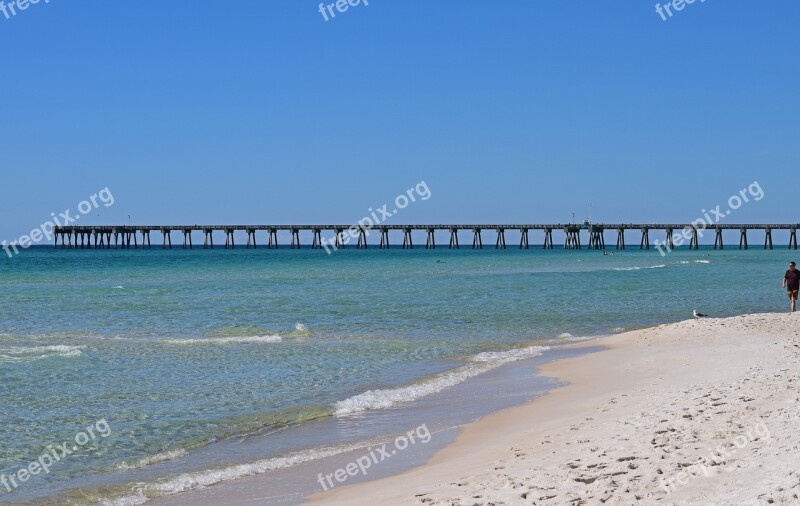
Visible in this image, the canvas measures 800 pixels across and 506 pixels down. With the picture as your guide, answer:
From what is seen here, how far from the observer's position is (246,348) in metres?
19.5

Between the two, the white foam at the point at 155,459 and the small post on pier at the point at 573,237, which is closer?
the white foam at the point at 155,459

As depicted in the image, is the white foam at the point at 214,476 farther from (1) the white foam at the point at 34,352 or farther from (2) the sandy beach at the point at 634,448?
(1) the white foam at the point at 34,352

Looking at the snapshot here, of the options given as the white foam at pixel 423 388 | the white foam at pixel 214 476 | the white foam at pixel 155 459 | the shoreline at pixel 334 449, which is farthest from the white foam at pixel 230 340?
the white foam at pixel 214 476

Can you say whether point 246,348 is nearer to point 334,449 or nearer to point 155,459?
point 155,459

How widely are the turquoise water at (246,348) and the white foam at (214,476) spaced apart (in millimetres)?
626

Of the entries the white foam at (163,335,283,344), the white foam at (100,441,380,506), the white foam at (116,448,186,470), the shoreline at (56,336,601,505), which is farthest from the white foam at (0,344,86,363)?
the white foam at (100,441,380,506)

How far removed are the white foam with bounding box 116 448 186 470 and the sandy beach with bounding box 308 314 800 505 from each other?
101 inches

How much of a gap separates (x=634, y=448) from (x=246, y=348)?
42.7ft

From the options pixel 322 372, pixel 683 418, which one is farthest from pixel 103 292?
pixel 683 418

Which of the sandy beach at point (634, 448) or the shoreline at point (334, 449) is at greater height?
the sandy beach at point (634, 448)

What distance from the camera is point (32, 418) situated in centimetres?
1164

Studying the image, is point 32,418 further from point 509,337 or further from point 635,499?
point 509,337

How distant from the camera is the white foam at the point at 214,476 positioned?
321 inches

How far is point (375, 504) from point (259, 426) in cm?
437
